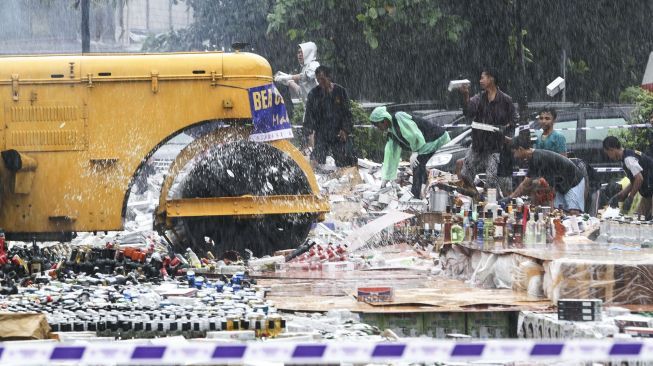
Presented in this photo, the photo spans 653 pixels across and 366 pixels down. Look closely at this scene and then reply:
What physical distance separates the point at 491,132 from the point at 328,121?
286 centimetres

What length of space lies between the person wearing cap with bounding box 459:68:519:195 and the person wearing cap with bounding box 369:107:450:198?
4.52ft

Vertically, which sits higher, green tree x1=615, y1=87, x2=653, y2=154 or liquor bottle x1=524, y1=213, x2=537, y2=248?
green tree x1=615, y1=87, x2=653, y2=154

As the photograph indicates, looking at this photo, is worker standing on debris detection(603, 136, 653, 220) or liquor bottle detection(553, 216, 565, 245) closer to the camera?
liquor bottle detection(553, 216, 565, 245)

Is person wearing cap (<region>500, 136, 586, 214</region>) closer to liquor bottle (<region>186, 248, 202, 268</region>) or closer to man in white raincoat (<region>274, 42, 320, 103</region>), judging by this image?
liquor bottle (<region>186, 248, 202, 268</region>)

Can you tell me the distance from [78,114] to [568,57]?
616 inches

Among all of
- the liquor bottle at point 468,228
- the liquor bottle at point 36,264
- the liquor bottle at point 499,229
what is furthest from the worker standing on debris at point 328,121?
the liquor bottle at point 36,264

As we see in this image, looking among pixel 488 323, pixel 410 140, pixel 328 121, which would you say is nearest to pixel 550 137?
pixel 410 140

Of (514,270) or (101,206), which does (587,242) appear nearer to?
(514,270)

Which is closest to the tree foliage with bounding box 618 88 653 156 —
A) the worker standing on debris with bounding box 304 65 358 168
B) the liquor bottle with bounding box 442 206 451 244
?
the worker standing on debris with bounding box 304 65 358 168

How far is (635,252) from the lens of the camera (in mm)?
10953

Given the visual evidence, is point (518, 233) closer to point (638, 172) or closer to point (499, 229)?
point (499, 229)

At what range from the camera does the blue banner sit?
514 inches

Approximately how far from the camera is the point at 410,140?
17.6m

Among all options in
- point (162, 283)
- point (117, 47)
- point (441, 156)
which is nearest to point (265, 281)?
point (162, 283)
